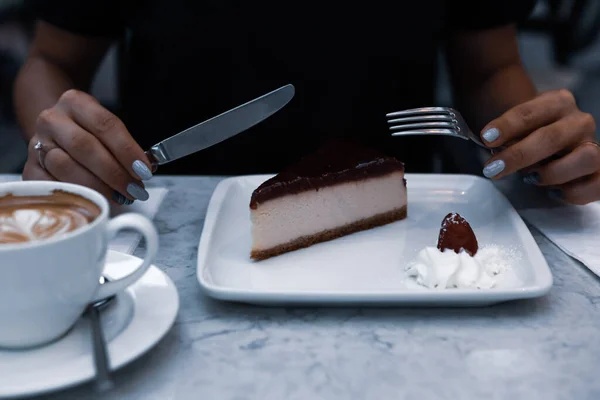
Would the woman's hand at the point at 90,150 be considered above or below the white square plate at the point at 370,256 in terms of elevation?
above

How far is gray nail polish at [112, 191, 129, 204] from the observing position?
118 centimetres

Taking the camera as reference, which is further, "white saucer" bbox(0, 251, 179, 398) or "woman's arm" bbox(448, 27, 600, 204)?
"woman's arm" bbox(448, 27, 600, 204)

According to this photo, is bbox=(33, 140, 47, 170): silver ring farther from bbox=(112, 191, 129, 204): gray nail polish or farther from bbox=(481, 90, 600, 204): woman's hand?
bbox=(481, 90, 600, 204): woman's hand

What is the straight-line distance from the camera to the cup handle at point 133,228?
775mm

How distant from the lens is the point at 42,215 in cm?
79

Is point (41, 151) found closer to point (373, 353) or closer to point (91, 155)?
point (91, 155)

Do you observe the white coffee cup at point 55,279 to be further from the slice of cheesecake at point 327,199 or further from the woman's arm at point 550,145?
the woman's arm at point 550,145

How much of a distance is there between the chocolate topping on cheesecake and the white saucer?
1.15ft

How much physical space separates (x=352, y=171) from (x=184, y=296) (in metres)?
0.47

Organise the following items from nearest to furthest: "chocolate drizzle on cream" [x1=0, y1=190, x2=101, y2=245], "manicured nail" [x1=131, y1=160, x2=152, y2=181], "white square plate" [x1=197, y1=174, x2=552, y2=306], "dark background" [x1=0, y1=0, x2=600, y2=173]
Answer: "chocolate drizzle on cream" [x1=0, y1=190, x2=101, y2=245] < "white square plate" [x1=197, y1=174, x2=552, y2=306] < "manicured nail" [x1=131, y1=160, x2=152, y2=181] < "dark background" [x1=0, y1=0, x2=600, y2=173]

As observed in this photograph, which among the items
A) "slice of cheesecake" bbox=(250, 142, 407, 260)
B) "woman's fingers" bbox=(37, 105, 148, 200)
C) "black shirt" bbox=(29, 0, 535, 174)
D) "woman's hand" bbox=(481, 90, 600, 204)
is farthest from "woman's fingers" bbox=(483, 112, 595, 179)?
"woman's fingers" bbox=(37, 105, 148, 200)

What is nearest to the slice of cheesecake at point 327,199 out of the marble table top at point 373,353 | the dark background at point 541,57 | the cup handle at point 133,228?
the marble table top at point 373,353

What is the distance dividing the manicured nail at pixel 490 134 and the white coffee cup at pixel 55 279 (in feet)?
2.23

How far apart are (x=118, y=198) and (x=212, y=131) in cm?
23
